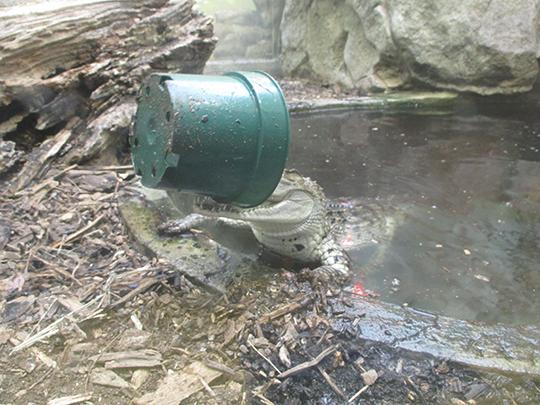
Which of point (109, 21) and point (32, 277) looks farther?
point (109, 21)

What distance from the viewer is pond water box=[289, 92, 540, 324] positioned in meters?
2.93

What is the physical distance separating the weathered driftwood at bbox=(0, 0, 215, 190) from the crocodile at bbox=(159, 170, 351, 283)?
108 cm

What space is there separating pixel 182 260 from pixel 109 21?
2.71 m

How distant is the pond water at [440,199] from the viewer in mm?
2926

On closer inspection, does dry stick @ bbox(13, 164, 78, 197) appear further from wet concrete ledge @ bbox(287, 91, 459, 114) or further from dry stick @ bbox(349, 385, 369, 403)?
wet concrete ledge @ bbox(287, 91, 459, 114)

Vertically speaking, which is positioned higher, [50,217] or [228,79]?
[228,79]

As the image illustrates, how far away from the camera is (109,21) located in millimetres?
4422

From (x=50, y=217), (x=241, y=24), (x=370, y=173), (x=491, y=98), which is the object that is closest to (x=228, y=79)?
(x=50, y=217)

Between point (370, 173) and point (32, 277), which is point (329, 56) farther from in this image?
point (32, 277)

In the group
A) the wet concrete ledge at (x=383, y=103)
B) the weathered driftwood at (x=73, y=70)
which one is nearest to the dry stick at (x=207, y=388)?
the weathered driftwood at (x=73, y=70)

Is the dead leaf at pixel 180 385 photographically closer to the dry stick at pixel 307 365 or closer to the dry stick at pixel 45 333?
the dry stick at pixel 307 365

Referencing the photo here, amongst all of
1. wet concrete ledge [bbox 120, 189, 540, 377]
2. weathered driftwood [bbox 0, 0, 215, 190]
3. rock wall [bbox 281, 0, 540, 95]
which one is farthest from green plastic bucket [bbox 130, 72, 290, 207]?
rock wall [bbox 281, 0, 540, 95]

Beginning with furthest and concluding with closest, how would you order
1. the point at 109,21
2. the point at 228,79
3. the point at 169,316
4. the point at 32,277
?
the point at 109,21, the point at 32,277, the point at 169,316, the point at 228,79

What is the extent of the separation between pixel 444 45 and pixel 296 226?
523 cm
